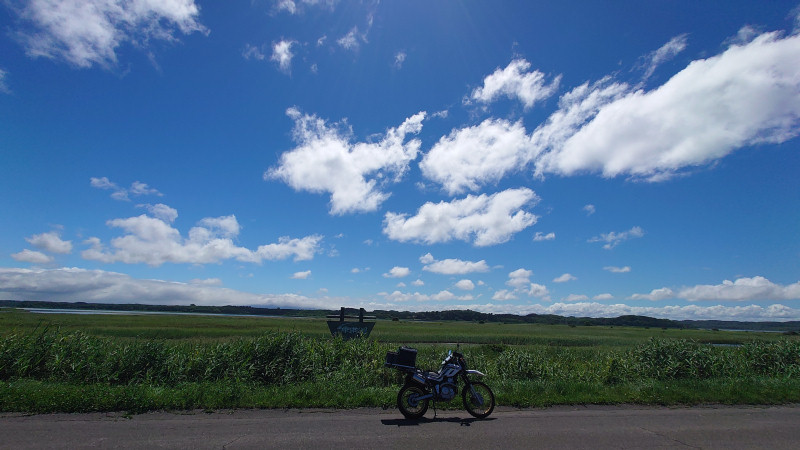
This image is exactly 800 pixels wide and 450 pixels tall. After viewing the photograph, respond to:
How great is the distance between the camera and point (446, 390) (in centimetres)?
852

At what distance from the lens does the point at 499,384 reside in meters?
10.8

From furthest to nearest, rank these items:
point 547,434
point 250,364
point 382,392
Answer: point 250,364 → point 382,392 → point 547,434

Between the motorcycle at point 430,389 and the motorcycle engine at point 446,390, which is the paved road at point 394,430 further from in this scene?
the motorcycle engine at point 446,390

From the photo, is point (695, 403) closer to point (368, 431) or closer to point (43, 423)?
point (368, 431)

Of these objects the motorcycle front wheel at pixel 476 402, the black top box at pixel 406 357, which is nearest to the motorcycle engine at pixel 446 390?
the motorcycle front wheel at pixel 476 402

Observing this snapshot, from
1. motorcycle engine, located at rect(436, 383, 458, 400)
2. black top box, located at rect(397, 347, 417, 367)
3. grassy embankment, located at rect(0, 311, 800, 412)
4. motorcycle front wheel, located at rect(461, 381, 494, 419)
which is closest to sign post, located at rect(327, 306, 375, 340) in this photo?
grassy embankment, located at rect(0, 311, 800, 412)

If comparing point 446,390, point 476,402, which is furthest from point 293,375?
point 476,402

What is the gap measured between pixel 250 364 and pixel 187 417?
4.05 metres

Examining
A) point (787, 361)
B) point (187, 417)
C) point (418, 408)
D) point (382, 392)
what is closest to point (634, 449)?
point (418, 408)

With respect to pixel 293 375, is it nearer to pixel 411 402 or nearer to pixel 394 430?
pixel 411 402

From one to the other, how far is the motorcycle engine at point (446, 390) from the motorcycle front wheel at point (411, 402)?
385 millimetres

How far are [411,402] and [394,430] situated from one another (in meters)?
0.98

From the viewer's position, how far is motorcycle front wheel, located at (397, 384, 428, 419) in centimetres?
→ 812

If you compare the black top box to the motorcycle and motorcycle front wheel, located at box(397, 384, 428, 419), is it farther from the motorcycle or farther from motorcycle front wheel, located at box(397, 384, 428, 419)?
motorcycle front wheel, located at box(397, 384, 428, 419)
